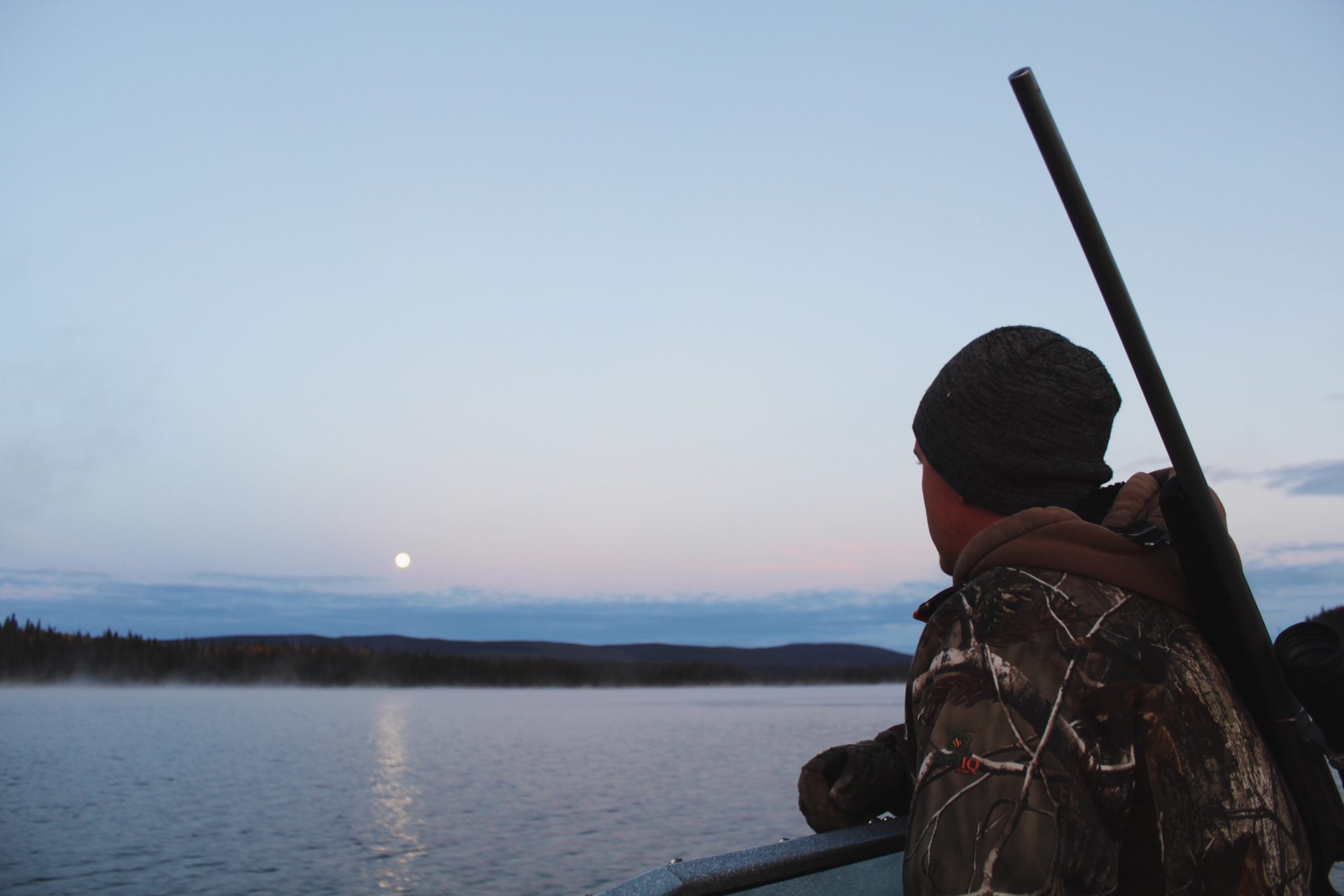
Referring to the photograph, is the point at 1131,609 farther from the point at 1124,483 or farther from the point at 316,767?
the point at 316,767

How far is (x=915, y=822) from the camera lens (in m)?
1.29

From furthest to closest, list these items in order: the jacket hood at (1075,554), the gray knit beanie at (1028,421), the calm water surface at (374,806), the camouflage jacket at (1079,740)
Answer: the calm water surface at (374,806)
the gray knit beanie at (1028,421)
the jacket hood at (1075,554)
the camouflage jacket at (1079,740)

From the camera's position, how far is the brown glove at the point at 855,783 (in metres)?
2.11

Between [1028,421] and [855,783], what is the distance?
92 cm

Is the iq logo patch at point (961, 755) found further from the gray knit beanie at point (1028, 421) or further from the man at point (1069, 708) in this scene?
the gray knit beanie at point (1028, 421)

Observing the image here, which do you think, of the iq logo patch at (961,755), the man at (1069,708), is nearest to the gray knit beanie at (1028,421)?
the man at (1069,708)

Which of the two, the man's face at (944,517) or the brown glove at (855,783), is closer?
the man's face at (944,517)

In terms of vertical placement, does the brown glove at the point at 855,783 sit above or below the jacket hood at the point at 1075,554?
below

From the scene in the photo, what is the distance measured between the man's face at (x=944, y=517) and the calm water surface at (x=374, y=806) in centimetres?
1270

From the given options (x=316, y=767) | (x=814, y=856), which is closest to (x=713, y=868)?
(x=814, y=856)

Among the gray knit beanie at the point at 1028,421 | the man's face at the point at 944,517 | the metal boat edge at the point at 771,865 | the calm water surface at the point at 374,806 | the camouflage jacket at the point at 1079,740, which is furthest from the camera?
the calm water surface at the point at 374,806

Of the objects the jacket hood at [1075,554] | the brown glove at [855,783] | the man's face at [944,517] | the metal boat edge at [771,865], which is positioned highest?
the man's face at [944,517]

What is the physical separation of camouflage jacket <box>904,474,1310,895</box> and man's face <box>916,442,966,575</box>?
0.71 feet

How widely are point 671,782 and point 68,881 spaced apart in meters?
13.9
